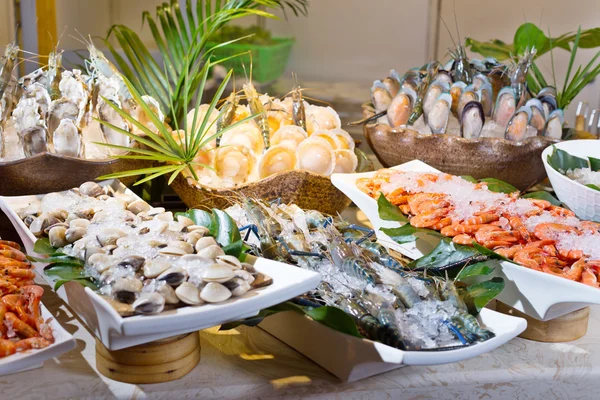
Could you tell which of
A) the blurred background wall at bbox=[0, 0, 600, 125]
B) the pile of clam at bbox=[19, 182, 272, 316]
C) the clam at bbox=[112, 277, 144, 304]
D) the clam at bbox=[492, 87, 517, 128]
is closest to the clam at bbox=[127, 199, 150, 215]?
the pile of clam at bbox=[19, 182, 272, 316]

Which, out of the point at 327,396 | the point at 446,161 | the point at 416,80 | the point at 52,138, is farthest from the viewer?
the point at 416,80

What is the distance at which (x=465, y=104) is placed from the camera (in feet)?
5.40

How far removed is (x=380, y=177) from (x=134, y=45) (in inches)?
32.8

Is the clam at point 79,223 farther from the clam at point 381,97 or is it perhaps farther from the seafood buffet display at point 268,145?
the clam at point 381,97

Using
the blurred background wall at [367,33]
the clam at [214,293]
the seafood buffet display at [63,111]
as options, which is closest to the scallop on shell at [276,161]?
the seafood buffet display at [63,111]

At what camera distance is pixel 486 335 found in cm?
89

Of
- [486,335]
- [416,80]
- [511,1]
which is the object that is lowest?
[486,335]

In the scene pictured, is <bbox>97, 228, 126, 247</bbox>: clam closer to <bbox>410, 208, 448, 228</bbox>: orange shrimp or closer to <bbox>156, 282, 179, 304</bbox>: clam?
<bbox>156, 282, 179, 304</bbox>: clam

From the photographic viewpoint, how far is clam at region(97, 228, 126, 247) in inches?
39.0

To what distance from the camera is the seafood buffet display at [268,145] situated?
56.8 inches

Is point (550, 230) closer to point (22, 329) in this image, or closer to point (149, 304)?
point (149, 304)

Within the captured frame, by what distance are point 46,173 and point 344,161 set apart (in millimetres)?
631

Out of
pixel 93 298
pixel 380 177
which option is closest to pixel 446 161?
pixel 380 177

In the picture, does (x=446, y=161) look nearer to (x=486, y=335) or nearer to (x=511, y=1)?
(x=486, y=335)
